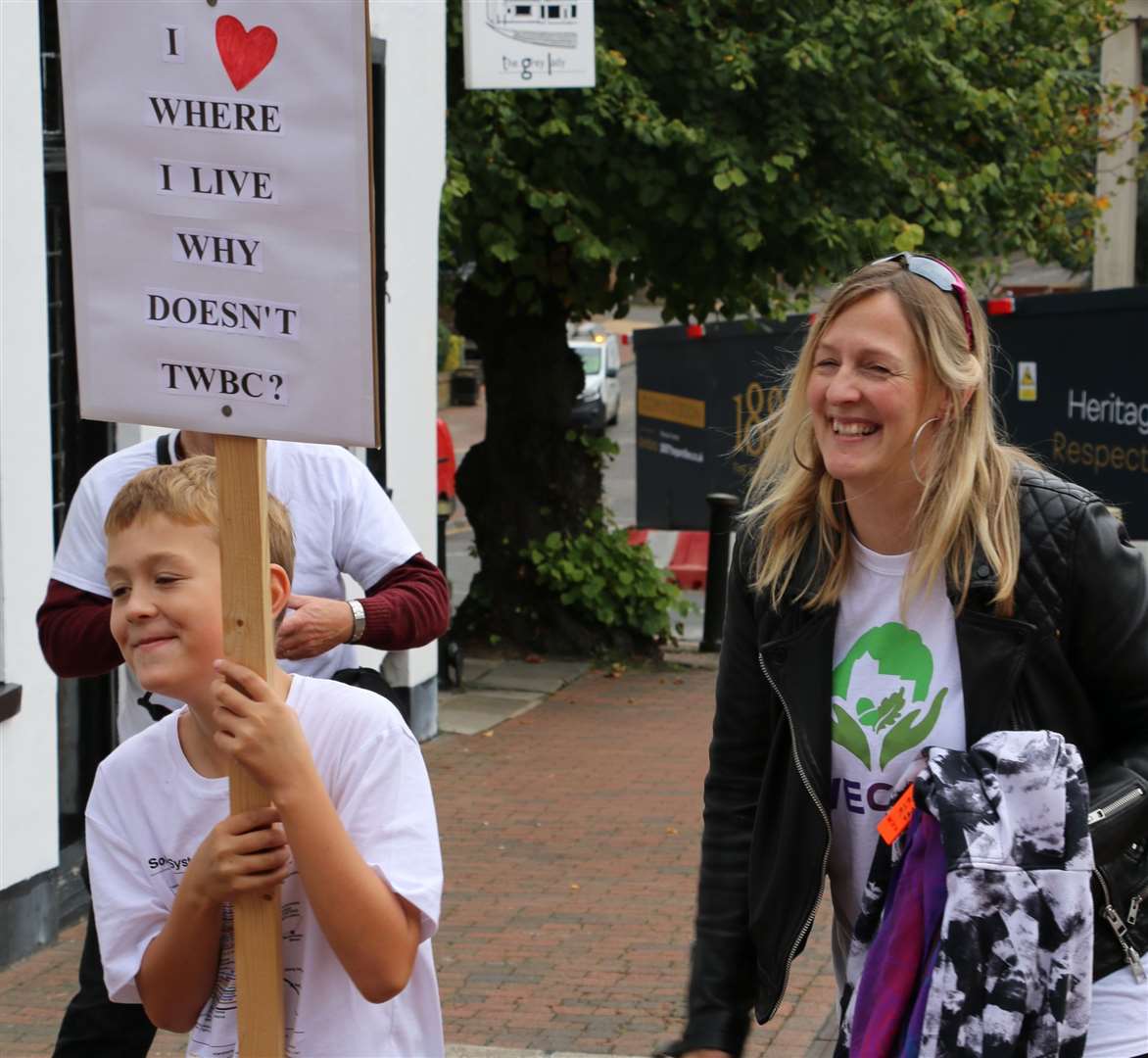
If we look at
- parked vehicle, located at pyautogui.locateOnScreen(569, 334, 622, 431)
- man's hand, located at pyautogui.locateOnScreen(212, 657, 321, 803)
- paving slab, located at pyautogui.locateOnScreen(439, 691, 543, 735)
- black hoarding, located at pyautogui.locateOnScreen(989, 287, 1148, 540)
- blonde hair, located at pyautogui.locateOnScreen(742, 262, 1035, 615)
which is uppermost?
blonde hair, located at pyautogui.locateOnScreen(742, 262, 1035, 615)

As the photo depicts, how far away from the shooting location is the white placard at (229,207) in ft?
7.89

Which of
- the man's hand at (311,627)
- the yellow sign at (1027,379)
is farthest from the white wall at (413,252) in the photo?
the man's hand at (311,627)

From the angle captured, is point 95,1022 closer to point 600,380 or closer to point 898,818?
point 898,818

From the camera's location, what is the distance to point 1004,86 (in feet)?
41.8

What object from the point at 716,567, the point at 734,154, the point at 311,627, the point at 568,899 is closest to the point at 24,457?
the point at 568,899

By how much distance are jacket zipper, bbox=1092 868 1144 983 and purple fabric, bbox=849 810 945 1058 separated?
261 mm

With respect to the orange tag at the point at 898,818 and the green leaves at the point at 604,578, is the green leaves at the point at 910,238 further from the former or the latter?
the orange tag at the point at 898,818

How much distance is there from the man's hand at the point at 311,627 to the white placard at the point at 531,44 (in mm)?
6259

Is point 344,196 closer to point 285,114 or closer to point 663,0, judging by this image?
point 285,114

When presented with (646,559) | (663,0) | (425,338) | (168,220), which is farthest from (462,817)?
(168,220)

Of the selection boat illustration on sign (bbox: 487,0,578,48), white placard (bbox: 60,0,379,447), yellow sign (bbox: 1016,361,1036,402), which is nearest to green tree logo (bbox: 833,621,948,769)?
white placard (bbox: 60,0,379,447)

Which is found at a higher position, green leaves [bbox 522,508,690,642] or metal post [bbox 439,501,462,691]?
green leaves [bbox 522,508,690,642]

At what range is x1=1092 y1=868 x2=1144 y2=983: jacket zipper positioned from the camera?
2691 mm

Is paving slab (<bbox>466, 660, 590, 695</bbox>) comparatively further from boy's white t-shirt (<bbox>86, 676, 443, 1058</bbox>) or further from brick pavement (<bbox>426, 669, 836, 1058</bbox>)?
boy's white t-shirt (<bbox>86, 676, 443, 1058</bbox>)
